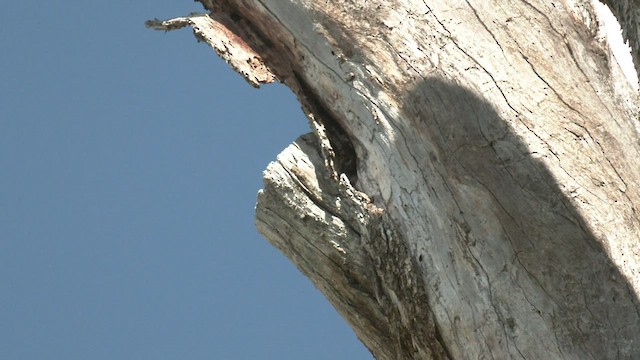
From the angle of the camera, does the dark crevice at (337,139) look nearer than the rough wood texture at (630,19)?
No

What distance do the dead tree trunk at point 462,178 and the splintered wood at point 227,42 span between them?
0.09 m

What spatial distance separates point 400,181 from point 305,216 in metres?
0.46

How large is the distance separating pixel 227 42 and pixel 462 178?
1260 millimetres

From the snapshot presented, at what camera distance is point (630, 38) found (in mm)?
2350

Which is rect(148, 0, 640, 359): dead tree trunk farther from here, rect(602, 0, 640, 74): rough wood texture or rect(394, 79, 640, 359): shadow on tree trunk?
rect(602, 0, 640, 74): rough wood texture

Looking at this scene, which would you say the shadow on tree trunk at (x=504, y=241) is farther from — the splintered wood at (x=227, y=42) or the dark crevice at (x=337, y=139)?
the splintered wood at (x=227, y=42)

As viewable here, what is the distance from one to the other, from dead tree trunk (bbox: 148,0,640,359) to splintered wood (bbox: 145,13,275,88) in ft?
0.30

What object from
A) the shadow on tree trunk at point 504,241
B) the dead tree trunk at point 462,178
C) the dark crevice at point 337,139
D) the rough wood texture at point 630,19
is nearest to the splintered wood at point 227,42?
the dead tree trunk at point 462,178

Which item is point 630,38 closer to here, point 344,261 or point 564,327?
point 564,327

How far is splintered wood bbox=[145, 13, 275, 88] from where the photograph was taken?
439cm

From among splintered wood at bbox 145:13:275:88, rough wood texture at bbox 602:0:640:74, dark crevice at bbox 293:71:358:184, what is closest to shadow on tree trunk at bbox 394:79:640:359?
dark crevice at bbox 293:71:358:184

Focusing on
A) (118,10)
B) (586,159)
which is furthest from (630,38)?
(118,10)

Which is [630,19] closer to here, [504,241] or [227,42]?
[504,241]

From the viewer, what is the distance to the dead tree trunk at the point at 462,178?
3.51 m
